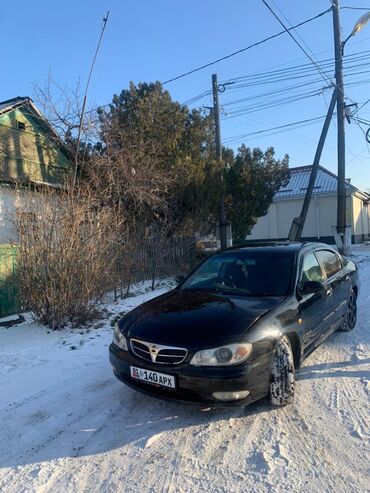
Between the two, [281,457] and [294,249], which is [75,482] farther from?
[294,249]

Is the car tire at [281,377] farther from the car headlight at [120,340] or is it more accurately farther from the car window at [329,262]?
the car window at [329,262]

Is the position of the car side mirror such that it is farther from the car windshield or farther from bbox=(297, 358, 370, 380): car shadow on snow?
bbox=(297, 358, 370, 380): car shadow on snow

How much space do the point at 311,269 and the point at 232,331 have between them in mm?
1978

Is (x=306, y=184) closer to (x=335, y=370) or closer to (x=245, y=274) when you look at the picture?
(x=245, y=274)

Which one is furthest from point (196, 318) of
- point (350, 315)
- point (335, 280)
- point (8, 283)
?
point (8, 283)

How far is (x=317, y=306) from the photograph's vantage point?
15.6ft

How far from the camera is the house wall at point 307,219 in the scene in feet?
103

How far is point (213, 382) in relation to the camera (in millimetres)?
3363

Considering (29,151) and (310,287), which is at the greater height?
(29,151)

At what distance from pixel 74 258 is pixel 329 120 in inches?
540

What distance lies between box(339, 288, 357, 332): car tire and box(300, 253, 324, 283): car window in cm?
128

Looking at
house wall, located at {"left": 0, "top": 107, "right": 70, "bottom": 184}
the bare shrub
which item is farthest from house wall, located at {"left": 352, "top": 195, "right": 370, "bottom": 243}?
the bare shrub

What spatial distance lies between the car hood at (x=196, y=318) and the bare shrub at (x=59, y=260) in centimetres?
311

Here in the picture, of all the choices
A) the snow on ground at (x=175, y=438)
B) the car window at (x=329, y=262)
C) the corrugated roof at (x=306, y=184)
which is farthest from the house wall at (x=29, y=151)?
the corrugated roof at (x=306, y=184)
